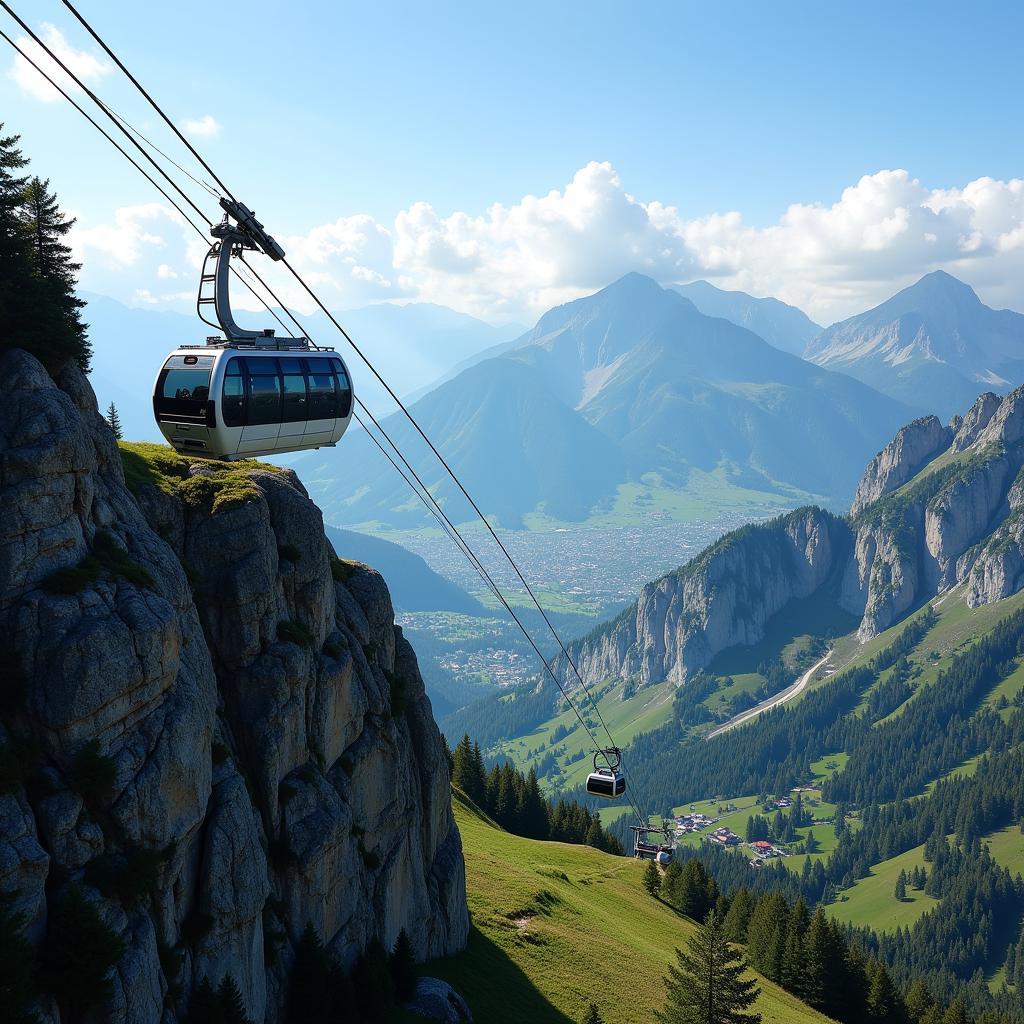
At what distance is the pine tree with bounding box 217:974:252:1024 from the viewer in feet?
92.7

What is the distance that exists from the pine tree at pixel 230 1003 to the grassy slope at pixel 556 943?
65.9 ft

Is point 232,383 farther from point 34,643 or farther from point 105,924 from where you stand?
point 105,924

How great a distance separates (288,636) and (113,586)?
10011mm

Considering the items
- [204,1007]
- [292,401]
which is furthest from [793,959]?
[292,401]

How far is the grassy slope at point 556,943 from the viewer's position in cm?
4962

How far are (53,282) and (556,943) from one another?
47.5m

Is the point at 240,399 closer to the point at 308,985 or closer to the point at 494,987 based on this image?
the point at 308,985

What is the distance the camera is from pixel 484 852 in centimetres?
7544

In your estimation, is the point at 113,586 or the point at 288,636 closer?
the point at 113,586

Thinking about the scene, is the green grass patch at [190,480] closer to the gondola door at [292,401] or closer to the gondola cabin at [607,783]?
the gondola door at [292,401]

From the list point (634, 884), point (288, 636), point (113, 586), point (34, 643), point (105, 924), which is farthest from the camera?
point (634, 884)

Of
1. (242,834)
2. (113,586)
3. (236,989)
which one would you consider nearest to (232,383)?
(113,586)

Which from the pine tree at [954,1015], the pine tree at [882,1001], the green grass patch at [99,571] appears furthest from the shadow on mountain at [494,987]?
the pine tree at [954,1015]

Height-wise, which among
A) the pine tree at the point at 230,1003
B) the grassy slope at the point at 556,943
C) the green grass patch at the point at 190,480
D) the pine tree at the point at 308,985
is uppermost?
the green grass patch at the point at 190,480
